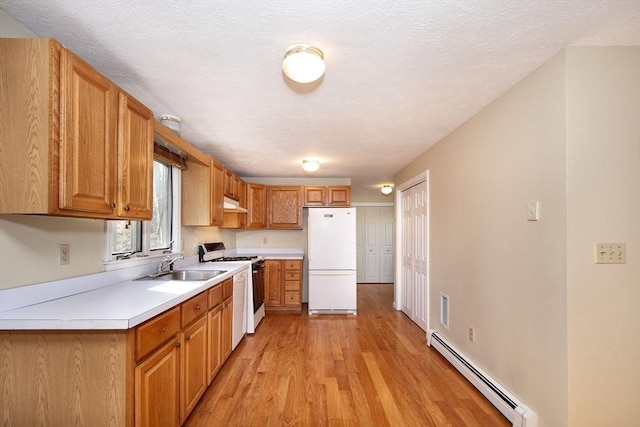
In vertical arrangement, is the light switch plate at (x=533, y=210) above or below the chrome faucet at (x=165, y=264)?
above

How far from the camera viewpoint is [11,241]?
142 cm

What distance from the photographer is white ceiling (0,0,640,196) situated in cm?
129

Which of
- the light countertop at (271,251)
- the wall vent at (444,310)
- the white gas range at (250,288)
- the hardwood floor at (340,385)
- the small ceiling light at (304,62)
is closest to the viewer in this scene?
the small ceiling light at (304,62)

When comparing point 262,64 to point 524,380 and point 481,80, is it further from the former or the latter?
point 524,380

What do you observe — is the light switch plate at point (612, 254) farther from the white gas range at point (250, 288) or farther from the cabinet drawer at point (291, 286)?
the cabinet drawer at point (291, 286)

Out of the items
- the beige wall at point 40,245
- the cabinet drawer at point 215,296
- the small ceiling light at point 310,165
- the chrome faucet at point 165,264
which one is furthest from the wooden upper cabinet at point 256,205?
the beige wall at point 40,245

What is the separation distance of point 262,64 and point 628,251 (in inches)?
89.8

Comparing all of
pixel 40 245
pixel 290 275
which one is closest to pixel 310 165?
pixel 290 275

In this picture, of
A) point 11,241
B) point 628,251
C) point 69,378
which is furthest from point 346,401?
point 11,241

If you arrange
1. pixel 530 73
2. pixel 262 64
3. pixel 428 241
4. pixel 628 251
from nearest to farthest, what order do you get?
pixel 628 251 → pixel 262 64 → pixel 530 73 → pixel 428 241

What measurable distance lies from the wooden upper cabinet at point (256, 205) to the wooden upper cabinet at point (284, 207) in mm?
87

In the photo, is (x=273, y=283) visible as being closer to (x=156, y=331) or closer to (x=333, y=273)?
(x=333, y=273)

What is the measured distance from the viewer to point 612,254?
155 cm

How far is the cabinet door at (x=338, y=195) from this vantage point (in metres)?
4.86
